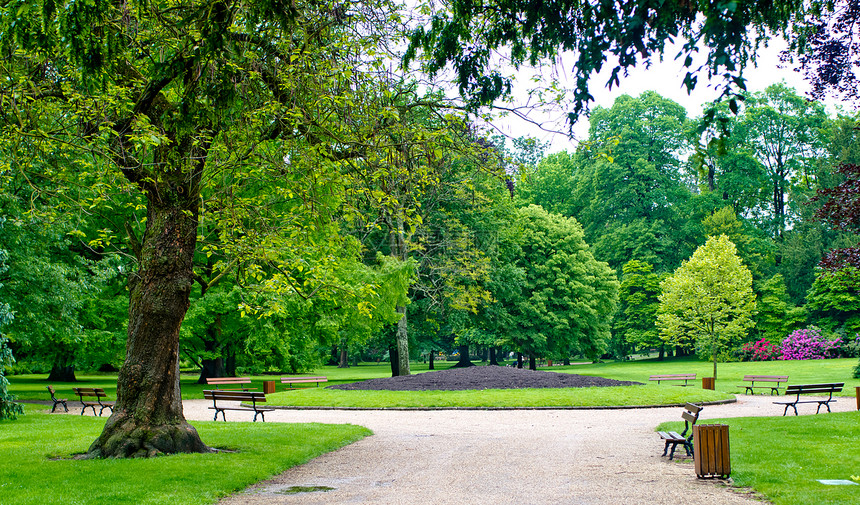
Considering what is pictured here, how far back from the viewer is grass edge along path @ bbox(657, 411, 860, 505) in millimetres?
7641

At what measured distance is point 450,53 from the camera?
760 centimetres

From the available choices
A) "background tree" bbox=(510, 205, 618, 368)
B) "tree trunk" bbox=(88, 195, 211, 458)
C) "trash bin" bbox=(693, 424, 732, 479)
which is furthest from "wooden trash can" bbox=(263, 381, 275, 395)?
"trash bin" bbox=(693, 424, 732, 479)

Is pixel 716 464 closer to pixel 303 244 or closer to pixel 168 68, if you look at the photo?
pixel 303 244

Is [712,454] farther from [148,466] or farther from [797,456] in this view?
[148,466]

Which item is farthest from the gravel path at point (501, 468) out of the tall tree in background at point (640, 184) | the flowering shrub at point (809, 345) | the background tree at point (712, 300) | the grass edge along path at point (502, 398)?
the tall tree in background at point (640, 184)

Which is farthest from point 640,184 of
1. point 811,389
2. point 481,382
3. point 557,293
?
point 811,389

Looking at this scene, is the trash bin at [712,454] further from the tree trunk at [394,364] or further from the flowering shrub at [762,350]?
the flowering shrub at [762,350]

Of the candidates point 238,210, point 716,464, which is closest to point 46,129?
point 238,210

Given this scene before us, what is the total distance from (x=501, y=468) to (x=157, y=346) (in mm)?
5725

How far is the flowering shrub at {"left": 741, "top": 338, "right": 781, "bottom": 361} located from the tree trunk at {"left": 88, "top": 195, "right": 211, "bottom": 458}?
155ft

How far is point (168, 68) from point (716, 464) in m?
8.40

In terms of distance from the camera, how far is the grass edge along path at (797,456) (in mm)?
7641

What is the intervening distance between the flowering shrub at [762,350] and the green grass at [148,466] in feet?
143

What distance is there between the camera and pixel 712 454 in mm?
8828
